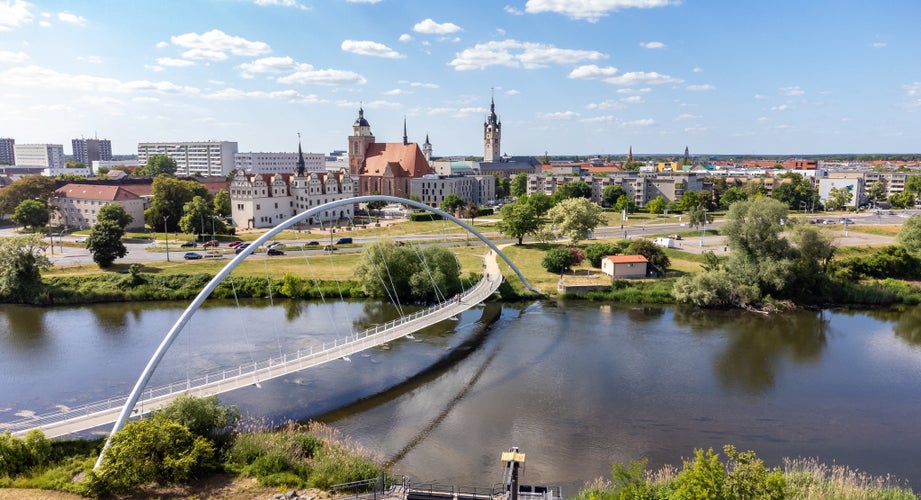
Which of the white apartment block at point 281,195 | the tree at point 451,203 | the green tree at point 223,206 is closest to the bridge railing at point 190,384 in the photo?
the white apartment block at point 281,195

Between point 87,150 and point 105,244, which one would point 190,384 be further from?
point 87,150

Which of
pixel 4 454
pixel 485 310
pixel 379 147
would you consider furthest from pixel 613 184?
pixel 4 454

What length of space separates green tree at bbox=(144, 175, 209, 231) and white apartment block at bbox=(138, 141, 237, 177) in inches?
2918

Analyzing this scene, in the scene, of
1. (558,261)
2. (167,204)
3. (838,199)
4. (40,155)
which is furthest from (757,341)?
(40,155)

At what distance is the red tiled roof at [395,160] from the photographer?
7689 cm

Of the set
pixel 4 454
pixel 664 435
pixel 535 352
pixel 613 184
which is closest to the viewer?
pixel 4 454

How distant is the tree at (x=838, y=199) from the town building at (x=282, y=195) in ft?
218

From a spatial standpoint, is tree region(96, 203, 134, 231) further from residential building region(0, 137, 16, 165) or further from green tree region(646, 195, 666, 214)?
residential building region(0, 137, 16, 165)

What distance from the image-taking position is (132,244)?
4906 centimetres

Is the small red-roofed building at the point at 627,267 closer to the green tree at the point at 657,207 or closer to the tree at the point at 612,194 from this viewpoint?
the green tree at the point at 657,207

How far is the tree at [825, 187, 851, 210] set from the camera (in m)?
80.8

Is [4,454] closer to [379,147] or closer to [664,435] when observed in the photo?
[664,435]

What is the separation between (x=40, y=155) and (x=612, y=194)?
487 feet

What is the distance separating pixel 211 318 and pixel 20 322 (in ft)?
30.6
